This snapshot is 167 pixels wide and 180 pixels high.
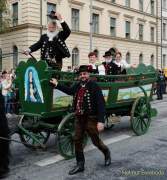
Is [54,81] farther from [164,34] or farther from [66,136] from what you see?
[164,34]

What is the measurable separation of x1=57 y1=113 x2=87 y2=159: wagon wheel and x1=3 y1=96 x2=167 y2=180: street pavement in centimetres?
16

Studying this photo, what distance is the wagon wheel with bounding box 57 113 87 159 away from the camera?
7414 mm

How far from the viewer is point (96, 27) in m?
34.9

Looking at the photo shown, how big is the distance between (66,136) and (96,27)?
27991mm

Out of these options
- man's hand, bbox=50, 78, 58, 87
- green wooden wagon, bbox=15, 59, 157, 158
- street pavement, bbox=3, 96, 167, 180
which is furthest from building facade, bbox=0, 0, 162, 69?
man's hand, bbox=50, 78, 58, 87

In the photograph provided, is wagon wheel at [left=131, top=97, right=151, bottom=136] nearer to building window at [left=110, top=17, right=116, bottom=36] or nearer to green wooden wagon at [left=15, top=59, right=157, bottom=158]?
green wooden wagon at [left=15, top=59, right=157, bottom=158]

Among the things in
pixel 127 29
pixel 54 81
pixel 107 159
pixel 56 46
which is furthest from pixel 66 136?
pixel 127 29

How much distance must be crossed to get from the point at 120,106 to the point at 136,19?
31707mm

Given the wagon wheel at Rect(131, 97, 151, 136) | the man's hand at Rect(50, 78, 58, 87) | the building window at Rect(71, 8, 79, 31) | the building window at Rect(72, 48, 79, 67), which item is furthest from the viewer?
the building window at Rect(71, 8, 79, 31)

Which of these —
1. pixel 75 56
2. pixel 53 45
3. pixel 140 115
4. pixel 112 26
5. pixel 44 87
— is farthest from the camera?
pixel 112 26

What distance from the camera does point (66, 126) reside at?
768 cm

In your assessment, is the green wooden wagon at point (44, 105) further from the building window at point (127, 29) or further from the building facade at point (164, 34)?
the building facade at point (164, 34)

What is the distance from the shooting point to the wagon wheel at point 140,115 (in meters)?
9.67

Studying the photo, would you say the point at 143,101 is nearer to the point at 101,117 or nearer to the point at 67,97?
the point at 67,97
